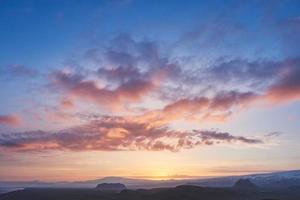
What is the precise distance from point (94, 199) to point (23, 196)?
4053cm

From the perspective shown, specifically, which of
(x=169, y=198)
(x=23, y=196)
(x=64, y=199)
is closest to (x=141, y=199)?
(x=169, y=198)

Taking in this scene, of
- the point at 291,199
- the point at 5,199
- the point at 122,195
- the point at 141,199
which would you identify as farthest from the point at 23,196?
the point at 291,199

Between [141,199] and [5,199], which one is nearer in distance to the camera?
[141,199]

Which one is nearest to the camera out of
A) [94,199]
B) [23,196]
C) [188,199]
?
[188,199]

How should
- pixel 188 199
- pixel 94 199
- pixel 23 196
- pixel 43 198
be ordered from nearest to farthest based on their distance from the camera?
pixel 188 199, pixel 94 199, pixel 43 198, pixel 23 196

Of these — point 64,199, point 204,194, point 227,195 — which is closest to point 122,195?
point 64,199

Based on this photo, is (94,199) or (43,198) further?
(43,198)

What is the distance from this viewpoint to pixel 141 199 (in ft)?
465

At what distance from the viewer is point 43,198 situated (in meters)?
164

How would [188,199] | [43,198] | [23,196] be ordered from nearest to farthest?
[188,199] → [43,198] → [23,196]

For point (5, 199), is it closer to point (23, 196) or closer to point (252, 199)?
point (23, 196)

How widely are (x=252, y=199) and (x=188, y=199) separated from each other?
30.8 m

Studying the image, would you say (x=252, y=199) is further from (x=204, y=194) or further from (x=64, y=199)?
(x=64, y=199)

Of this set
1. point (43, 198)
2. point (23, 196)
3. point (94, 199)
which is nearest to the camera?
point (94, 199)
